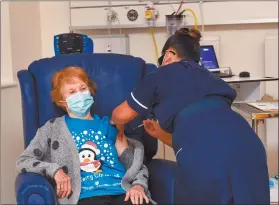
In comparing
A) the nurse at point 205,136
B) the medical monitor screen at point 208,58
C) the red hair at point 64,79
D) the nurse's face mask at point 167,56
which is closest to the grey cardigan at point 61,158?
the red hair at point 64,79

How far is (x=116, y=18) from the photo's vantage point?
309 cm

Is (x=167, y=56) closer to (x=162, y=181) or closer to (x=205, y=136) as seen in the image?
(x=205, y=136)

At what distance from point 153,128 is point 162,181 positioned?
0.26m

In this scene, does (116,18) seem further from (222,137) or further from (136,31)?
(222,137)

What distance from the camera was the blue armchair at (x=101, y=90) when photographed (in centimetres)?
170

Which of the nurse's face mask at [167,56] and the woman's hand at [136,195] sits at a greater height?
the nurse's face mask at [167,56]

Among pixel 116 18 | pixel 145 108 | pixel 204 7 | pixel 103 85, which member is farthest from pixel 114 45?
pixel 145 108

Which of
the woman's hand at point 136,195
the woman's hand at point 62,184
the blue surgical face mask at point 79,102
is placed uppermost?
the blue surgical face mask at point 79,102

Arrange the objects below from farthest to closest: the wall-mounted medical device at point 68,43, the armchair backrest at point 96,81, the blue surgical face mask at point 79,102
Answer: the wall-mounted medical device at point 68,43 < the armchair backrest at point 96,81 < the blue surgical face mask at point 79,102

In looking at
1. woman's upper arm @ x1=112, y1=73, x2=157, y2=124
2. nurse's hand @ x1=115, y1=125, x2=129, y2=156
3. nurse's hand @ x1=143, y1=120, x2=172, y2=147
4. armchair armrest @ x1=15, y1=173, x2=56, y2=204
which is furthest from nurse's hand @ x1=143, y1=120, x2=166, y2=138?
armchair armrest @ x1=15, y1=173, x2=56, y2=204

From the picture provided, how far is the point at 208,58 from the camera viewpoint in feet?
9.18

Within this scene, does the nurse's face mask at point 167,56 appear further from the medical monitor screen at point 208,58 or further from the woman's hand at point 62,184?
the medical monitor screen at point 208,58

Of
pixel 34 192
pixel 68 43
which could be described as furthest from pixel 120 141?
pixel 68 43

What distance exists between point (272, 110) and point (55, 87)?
1.22 meters
